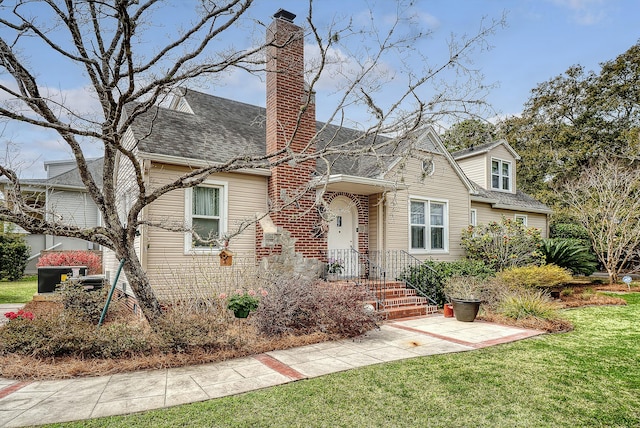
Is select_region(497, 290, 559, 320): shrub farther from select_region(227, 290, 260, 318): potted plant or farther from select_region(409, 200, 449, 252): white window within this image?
select_region(227, 290, 260, 318): potted plant

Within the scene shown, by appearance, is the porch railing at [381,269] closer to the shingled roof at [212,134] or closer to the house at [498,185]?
the shingled roof at [212,134]

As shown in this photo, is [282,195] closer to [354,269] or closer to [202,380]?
[354,269]

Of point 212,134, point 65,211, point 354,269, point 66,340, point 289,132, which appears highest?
point 212,134

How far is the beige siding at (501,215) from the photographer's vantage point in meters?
15.5

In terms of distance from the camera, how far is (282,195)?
959cm

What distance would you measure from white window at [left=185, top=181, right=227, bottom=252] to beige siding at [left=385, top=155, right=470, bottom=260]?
15.9ft

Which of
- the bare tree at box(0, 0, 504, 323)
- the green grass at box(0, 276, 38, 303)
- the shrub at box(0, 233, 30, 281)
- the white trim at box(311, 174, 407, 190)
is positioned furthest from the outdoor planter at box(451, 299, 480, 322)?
the shrub at box(0, 233, 30, 281)

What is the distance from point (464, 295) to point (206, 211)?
6373 millimetres

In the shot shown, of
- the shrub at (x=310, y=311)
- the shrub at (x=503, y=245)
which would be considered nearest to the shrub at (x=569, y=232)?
the shrub at (x=503, y=245)

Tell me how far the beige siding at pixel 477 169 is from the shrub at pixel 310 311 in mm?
12195

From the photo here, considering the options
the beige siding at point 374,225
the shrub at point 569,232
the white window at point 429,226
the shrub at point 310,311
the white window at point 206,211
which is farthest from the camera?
the shrub at point 569,232

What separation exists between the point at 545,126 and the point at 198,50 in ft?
93.7

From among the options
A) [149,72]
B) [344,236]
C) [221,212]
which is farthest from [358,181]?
[149,72]

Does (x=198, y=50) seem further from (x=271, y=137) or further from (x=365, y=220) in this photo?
(x=365, y=220)
